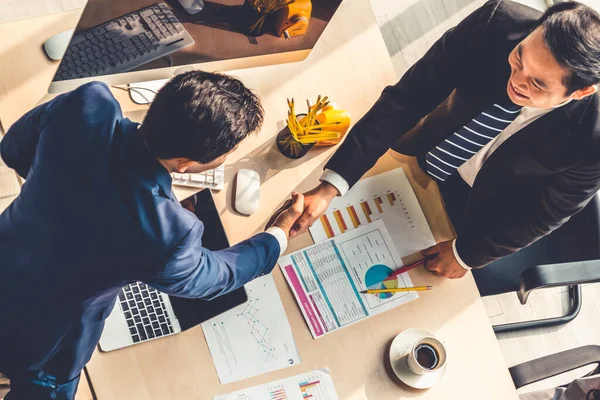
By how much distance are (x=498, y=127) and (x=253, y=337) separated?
0.80 m

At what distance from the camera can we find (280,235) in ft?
4.57

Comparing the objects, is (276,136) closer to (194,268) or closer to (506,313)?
(194,268)

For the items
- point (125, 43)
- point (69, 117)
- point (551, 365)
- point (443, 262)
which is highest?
point (125, 43)

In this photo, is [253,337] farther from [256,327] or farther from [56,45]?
[56,45]

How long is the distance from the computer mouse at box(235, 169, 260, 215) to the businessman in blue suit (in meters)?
0.27

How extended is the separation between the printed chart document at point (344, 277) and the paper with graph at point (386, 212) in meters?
0.03

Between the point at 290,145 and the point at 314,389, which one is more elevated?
the point at 290,145

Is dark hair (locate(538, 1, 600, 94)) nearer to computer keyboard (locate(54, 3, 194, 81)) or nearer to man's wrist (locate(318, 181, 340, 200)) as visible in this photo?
man's wrist (locate(318, 181, 340, 200))

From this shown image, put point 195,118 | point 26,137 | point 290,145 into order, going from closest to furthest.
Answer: point 195,118 < point 26,137 < point 290,145

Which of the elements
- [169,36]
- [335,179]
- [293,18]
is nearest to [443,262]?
[335,179]

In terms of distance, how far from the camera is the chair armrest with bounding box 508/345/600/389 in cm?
154

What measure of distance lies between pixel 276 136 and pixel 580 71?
28.2 inches

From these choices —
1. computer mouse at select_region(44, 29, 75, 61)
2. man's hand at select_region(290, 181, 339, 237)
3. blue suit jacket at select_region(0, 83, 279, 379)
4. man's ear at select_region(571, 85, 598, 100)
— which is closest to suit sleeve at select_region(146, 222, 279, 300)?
blue suit jacket at select_region(0, 83, 279, 379)

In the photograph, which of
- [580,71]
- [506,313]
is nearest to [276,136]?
[580,71]
